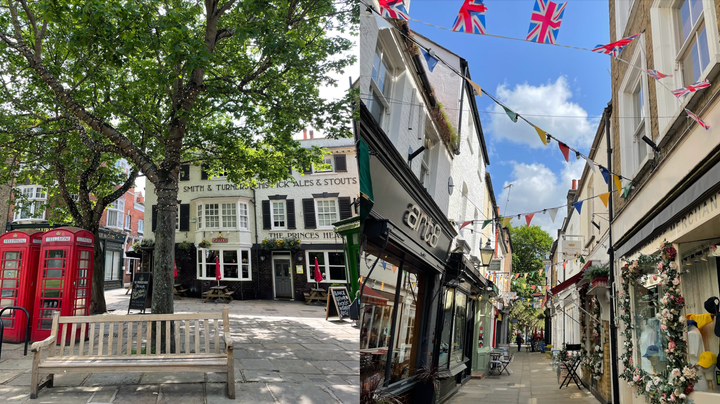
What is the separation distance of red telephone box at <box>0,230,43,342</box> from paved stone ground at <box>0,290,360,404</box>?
32 centimetres

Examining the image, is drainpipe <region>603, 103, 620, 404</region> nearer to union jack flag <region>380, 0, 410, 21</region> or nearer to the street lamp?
the street lamp

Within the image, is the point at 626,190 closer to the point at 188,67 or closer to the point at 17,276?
the point at 188,67

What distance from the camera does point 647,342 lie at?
539 cm

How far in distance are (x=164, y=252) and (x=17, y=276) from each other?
9.05 feet

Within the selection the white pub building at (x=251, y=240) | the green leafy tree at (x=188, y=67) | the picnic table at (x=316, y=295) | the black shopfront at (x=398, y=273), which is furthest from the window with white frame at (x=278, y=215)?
the black shopfront at (x=398, y=273)

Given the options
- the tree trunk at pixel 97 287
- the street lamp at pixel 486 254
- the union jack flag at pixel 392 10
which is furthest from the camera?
the tree trunk at pixel 97 287

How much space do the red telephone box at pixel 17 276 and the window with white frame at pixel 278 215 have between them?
310 inches

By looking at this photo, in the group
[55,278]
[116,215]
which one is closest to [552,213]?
[55,278]

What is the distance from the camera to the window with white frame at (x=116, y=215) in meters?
25.9

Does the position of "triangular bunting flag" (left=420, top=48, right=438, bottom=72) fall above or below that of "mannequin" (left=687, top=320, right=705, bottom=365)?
above

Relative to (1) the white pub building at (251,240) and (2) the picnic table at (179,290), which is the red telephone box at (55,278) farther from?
(2) the picnic table at (179,290)

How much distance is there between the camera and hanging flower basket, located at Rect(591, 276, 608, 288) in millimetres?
7312

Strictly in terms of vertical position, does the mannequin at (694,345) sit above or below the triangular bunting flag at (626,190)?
below

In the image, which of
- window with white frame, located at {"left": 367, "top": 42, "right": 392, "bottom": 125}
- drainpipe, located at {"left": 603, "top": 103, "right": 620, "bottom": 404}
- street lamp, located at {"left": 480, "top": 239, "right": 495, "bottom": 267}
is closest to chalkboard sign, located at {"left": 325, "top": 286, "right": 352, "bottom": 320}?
street lamp, located at {"left": 480, "top": 239, "right": 495, "bottom": 267}
